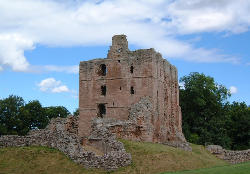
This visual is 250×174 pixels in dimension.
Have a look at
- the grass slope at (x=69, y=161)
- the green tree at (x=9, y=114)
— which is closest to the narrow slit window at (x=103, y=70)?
the grass slope at (x=69, y=161)

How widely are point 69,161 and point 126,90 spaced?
11035 mm

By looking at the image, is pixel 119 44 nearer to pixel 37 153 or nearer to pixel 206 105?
pixel 37 153

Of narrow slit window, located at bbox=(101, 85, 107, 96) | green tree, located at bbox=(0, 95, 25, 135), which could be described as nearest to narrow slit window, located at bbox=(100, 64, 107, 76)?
narrow slit window, located at bbox=(101, 85, 107, 96)

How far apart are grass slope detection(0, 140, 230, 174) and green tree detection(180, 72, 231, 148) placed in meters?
20.1

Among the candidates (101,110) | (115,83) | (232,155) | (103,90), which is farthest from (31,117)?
(232,155)

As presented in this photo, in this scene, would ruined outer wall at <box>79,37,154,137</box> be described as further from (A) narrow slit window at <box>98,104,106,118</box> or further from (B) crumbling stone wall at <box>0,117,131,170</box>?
(B) crumbling stone wall at <box>0,117,131,170</box>

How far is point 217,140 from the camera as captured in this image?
1654 inches

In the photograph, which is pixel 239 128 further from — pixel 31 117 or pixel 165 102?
pixel 31 117

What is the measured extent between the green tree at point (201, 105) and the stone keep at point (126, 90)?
10904 millimetres

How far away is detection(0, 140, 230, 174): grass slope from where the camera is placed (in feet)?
64.7

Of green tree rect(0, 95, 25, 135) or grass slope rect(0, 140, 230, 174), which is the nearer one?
grass slope rect(0, 140, 230, 174)

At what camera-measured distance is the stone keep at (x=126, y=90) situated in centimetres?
2964

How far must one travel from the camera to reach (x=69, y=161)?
2088cm

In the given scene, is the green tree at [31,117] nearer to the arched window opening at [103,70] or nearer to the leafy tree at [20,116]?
the leafy tree at [20,116]
